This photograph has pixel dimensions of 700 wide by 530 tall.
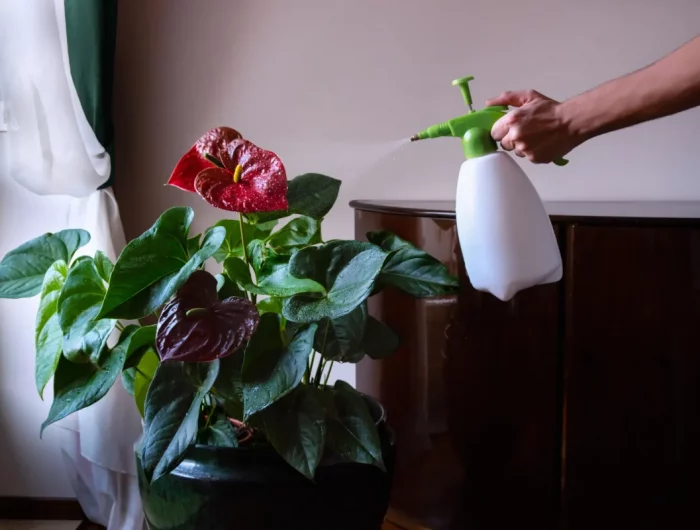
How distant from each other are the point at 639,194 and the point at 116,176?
1267 millimetres

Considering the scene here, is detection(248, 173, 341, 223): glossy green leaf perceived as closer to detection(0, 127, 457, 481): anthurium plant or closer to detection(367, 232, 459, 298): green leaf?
detection(0, 127, 457, 481): anthurium plant

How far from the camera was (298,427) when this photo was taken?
66cm

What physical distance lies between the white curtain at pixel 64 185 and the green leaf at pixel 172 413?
0.73 metres

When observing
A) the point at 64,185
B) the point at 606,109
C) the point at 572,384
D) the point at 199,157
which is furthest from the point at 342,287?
the point at 64,185

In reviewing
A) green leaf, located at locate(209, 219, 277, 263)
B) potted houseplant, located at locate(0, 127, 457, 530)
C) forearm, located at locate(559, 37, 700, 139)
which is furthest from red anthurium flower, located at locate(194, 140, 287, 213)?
forearm, located at locate(559, 37, 700, 139)

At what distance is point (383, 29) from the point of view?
1453 millimetres

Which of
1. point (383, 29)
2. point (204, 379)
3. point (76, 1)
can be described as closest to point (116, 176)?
point (76, 1)

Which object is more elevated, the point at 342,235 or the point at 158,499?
the point at 342,235

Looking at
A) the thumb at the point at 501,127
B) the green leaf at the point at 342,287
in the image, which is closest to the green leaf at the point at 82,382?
the green leaf at the point at 342,287

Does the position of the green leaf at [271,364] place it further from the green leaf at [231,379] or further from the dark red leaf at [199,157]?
the dark red leaf at [199,157]

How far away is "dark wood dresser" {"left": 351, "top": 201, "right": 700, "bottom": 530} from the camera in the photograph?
0.90m

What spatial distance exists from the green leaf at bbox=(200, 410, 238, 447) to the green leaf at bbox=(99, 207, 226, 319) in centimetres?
17

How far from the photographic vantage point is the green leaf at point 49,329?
2.42 ft

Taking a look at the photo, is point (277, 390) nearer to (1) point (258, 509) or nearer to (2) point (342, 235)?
(1) point (258, 509)
